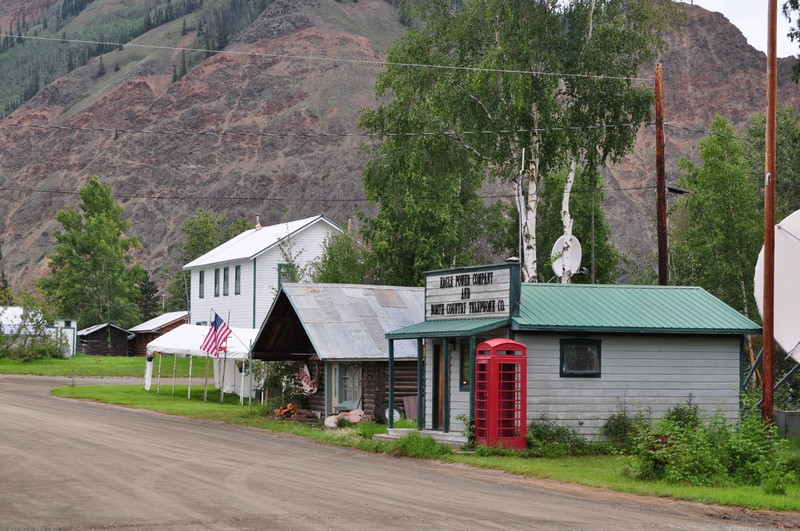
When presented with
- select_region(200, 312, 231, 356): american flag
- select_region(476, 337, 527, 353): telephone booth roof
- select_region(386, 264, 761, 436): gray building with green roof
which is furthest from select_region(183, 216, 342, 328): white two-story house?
select_region(476, 337, 527, 353): telephone booth roof

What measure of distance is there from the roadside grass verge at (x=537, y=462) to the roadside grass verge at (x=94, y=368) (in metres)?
19.4

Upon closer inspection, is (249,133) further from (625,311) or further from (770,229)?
(770,229)

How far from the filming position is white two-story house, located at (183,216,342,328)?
58375mm

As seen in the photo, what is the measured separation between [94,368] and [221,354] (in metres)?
25.8

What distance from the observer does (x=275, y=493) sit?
1609cm

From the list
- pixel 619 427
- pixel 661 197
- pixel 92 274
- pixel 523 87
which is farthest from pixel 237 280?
pixel 92 274

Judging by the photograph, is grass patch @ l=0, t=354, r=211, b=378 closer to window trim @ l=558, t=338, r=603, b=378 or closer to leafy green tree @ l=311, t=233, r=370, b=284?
leafy green tree @ l=311, t=233, r=370, b=284

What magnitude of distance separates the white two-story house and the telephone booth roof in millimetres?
32680

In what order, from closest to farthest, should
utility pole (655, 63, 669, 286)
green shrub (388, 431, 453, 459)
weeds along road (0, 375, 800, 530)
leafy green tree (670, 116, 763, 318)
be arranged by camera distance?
weeds along road (0, 375, 800, 530)
green shrub (388, 431, 453, 459)
utility pole (655, 63, 669, 286)
leafy green tree (670, 116, 763, 318)

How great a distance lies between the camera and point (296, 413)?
111 feet

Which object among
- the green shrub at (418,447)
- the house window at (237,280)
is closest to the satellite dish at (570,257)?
the green shrub at (418,447)

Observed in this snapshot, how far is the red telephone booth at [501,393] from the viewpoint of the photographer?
2291cm

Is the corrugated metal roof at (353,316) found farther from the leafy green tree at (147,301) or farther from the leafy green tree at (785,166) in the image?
the leafy green tree at (147,301)

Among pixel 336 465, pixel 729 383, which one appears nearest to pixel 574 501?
pixel 336 465
